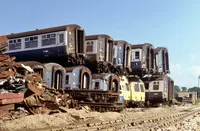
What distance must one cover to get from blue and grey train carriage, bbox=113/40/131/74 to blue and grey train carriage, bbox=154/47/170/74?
7504mm

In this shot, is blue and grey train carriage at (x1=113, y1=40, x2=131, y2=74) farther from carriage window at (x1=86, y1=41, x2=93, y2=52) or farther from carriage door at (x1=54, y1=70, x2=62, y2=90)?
carriage door at (x1=54, y1=70, x2=62, y2=90)

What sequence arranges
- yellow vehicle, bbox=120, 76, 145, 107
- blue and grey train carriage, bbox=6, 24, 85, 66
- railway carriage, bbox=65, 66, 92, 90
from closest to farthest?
railway carriage, bbox=65, 66, 92, 90 < blue and grey train carriage, bbox=6, 24, 85, 66 < yellow vehicle, bbox=120, 76, 145, 107

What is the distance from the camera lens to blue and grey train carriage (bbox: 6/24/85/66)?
23031 millimetres

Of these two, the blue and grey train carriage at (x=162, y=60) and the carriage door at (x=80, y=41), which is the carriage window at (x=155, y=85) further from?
the carriage door at (x=80, y=41)

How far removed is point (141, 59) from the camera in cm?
3397

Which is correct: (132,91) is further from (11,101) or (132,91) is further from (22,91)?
(11,101)

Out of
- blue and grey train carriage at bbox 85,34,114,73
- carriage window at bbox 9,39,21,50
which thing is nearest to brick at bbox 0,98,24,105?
carriage window at bbox 9,39,21,50

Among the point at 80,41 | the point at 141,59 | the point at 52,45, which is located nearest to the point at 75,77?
the point at 52,45

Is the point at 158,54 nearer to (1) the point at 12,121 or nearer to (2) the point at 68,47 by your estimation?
(2) the point at 68,47

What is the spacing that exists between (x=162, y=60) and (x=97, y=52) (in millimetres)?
16207

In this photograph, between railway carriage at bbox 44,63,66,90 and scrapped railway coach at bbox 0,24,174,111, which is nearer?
scrapped railway coach at bbox 0,24,174,111

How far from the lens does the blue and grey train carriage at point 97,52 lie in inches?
1051

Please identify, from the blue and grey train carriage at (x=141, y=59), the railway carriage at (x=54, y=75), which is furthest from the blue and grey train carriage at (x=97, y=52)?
the blue and grey train carriage at (x=141, y=59)

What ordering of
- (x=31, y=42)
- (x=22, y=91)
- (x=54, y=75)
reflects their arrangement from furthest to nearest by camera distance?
(x=31, y=42)
(x=54, y=75)
(x=22, y=91)
